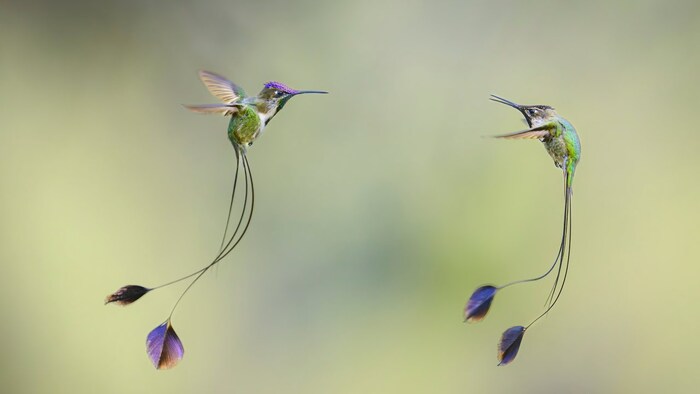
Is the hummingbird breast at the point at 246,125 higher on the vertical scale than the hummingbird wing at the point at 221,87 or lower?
lower

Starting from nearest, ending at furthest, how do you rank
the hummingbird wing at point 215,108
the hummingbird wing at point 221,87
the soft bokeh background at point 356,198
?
the hummingbird wing at point 215,108 < the hummingbird wing at point 221,87 < the soft bokeh background at point 356,198

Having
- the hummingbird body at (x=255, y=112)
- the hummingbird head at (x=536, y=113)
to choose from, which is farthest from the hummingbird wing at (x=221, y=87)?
the hummingbird head at (x=536, y=113)

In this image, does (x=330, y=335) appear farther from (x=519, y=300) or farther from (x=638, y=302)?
(x=638, y=302)

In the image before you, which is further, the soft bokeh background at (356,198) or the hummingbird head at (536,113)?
the soft bokeh background at (356,198)

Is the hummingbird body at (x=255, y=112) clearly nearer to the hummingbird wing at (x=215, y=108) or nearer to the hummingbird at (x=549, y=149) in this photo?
the hummingbird wing at (x=215, y=108)

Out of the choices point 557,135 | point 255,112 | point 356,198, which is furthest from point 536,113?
point 356,198

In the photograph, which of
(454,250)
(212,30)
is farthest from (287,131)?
(454,250)
